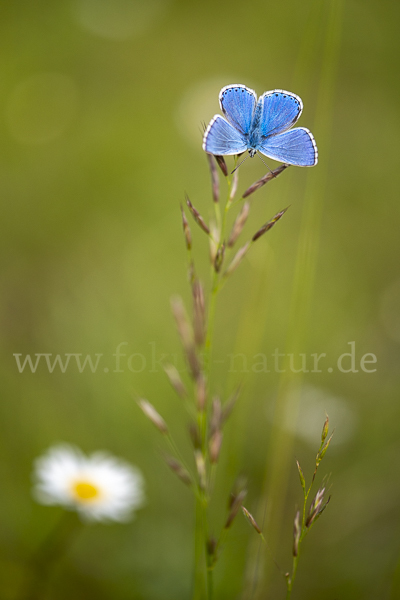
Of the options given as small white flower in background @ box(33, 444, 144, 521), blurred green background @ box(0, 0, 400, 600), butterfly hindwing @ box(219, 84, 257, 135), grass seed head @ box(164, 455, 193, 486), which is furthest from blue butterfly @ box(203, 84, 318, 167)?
small white flower in background @ box(33, 444, 144, 521)

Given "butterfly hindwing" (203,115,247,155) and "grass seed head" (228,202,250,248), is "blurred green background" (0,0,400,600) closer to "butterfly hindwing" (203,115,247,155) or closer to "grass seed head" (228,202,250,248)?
"grass seed head" (228,202,250,248)

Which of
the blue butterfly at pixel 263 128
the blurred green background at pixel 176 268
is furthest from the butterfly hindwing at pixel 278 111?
the blurred green background at pixel 176 268

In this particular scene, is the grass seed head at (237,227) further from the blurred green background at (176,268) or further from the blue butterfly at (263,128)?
the blurred green background at (176,268)

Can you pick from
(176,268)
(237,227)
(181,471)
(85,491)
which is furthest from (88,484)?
(176,268)

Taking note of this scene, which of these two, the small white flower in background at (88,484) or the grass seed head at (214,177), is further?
the small white flower in background at (88,484)

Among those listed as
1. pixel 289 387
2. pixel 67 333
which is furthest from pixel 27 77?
pixel 289 387

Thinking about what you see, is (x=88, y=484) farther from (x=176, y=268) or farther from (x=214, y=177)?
(x=176, y=268)

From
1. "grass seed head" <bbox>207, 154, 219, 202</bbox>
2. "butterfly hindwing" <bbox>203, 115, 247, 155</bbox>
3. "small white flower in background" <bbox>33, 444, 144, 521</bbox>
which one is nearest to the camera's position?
"butterfly hindwing" <bbox>203, 115, 247, 155</bbox>
